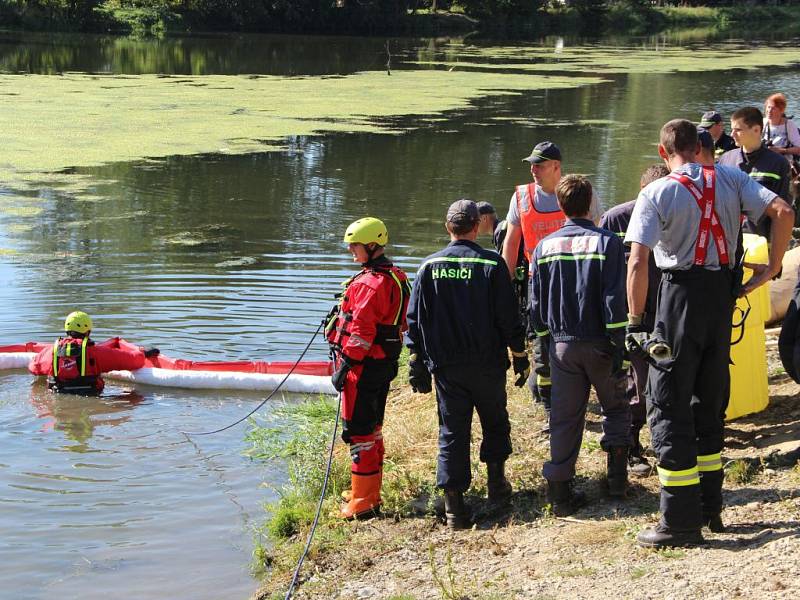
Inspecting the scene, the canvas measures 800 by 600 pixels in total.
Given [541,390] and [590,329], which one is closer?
[590,329]

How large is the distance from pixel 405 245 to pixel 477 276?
29.8 feet

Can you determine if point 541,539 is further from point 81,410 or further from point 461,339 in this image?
point 81,410

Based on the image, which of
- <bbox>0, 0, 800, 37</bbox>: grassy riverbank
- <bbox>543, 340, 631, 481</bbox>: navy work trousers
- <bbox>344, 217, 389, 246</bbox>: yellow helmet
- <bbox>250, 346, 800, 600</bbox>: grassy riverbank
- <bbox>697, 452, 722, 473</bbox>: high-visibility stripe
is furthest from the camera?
<bbox>0, 0, 800, 37</bbox>: grassy riverbank

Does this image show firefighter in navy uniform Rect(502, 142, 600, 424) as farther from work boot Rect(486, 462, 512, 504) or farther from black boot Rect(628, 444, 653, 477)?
work boot Rect(486, 462, 512, 504)

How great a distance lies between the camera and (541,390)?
6020 mm

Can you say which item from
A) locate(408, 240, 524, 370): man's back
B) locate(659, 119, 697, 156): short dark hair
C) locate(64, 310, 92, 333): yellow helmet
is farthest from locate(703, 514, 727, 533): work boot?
locate(64, 310, 92, 333): yellow helmet

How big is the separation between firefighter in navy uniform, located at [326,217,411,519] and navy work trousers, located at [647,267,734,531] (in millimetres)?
1621

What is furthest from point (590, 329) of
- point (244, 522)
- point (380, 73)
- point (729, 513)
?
point (380, 73)

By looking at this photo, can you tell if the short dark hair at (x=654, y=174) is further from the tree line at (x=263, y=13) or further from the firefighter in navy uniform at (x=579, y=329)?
the tree line at (x=263, y=13)

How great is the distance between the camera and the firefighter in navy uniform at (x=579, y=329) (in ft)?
16.3

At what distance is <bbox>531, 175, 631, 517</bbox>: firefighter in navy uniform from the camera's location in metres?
4.95

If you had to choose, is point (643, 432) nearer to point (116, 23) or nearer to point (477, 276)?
point (477, 276)

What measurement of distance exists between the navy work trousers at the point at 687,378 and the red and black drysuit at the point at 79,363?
5.71m

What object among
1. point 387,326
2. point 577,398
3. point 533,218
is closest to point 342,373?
point 387,326
